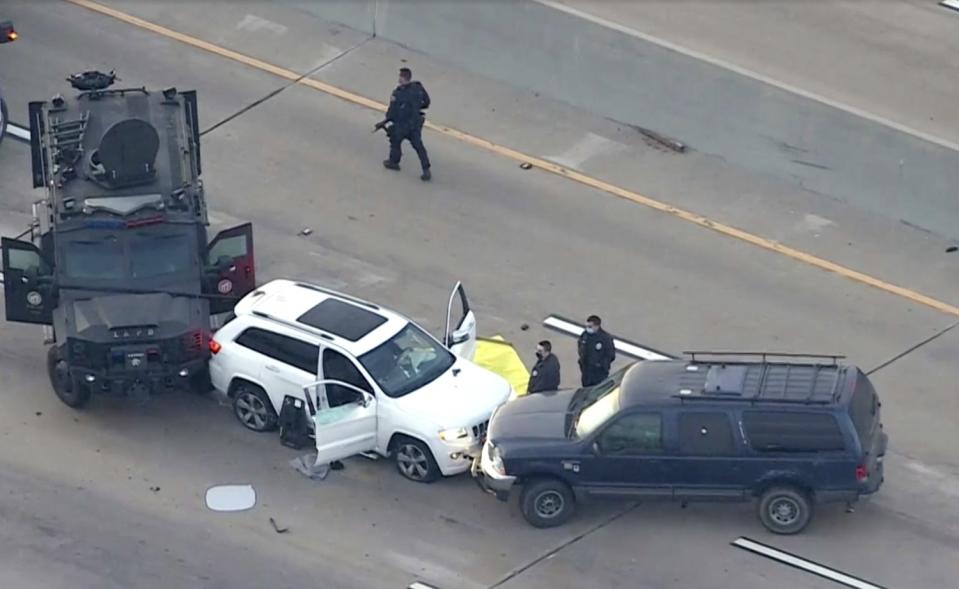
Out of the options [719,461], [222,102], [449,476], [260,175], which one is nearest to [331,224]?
[260,175]

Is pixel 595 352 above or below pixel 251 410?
above

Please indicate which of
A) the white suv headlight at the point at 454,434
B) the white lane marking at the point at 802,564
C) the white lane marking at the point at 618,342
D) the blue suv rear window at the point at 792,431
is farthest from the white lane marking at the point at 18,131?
the white lane marking at the point at 802,564

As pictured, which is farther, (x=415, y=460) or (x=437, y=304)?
(x=437, y=304)

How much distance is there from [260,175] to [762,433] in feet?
31.9

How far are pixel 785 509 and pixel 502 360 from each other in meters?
4.42

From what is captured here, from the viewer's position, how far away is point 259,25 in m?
32.7

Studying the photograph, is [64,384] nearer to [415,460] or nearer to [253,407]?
[253,407]

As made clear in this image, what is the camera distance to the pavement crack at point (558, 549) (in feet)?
72.6

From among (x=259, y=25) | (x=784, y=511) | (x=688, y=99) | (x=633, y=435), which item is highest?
(x=688, y=99)

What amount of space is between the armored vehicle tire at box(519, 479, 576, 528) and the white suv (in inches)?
37.2

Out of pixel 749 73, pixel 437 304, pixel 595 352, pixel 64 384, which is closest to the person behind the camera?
pixel 595 352

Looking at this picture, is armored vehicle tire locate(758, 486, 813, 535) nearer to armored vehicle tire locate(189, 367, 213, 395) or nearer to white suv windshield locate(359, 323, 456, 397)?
white suv windshield locate(359, 323, 456, 397)

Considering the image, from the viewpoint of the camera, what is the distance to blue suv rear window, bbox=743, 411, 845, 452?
72.1 ft

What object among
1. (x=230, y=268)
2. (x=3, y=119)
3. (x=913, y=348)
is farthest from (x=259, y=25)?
(x=913, y=348)
